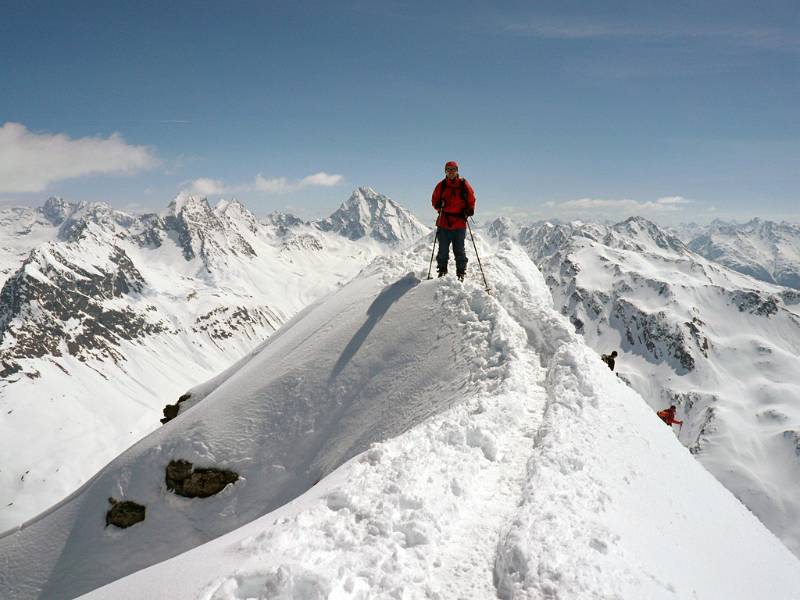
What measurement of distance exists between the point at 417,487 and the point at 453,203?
1206cm

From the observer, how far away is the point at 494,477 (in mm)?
8344

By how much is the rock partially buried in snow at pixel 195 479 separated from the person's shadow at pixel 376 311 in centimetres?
529

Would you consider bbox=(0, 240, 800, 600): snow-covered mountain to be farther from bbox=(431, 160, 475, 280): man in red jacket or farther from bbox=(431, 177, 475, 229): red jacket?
bbox=(431, 177, 475, 229): red jacket

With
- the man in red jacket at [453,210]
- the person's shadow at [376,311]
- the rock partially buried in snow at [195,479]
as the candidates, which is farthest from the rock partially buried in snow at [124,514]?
the man in red jacket at [453,210]

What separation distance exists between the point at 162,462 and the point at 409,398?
11.2m

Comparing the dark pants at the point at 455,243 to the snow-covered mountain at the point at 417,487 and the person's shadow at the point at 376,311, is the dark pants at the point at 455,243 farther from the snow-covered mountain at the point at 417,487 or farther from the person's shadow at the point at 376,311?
the person's shadow at the point at 376,311

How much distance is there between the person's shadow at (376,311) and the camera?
15890mm

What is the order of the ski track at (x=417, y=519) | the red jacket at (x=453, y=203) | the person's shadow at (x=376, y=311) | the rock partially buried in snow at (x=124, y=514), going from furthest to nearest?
the red jacket at (x=453, y=203) → the rock partially buried in snow at (x=124, y=514) → the person's shadow at (x=376, y=311) → the ski track at (x=417, y=519)

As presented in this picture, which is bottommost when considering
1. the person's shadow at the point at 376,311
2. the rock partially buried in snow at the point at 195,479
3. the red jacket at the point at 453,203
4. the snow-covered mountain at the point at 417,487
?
the rock partially buried in snow at the point at 195,479

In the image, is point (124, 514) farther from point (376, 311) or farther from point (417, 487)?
point (417, 487)

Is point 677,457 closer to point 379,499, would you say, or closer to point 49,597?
point 379,499

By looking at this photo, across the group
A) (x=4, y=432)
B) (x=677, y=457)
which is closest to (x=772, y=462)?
(x=677, y=457)

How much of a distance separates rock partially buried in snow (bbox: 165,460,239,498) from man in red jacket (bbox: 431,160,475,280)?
11.7m

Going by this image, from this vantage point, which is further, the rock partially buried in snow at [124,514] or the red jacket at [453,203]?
the red jacket at [453,203]
